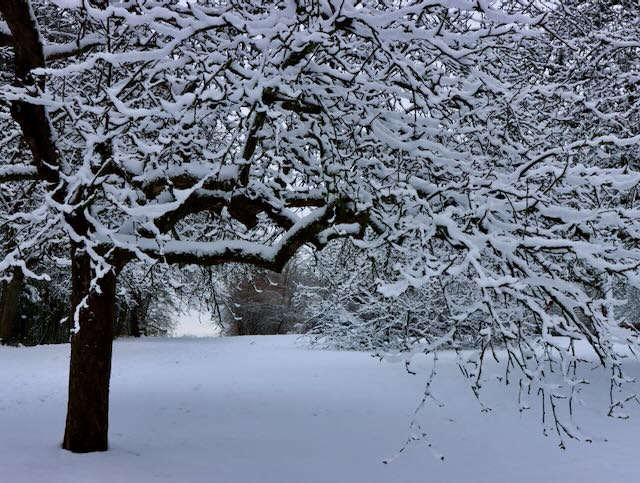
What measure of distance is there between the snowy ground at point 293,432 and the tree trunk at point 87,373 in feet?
0.68

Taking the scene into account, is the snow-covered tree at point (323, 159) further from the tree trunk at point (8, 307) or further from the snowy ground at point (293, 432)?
the tree trunk at point (8, 307)

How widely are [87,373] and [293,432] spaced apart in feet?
9.02

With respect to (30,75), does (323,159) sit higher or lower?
lower

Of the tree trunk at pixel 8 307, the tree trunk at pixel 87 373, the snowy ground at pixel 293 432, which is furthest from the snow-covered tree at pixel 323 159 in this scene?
the tree trunk at pixel 8 307

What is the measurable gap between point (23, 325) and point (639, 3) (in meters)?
21.7

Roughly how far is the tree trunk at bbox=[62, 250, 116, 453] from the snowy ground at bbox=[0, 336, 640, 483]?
0.21 meters

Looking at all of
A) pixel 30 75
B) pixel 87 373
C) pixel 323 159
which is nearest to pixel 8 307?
pixel 87 373

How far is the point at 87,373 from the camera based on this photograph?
561 centimetres

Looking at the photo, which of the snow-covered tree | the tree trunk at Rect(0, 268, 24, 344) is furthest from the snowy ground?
the tree trunk at Rect(0, 268, 24, 344)

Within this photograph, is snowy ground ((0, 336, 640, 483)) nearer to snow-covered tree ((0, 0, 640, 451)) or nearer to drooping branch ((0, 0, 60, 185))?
snow-covered tree ((0, 0, 640, 451))

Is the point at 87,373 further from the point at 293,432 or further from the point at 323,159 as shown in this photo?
the point at 323,159

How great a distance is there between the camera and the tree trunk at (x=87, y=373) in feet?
18.4

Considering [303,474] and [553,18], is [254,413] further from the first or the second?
[553,18]

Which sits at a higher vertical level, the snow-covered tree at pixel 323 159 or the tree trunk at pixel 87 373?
the snow-covered tree at pixel 323 159
